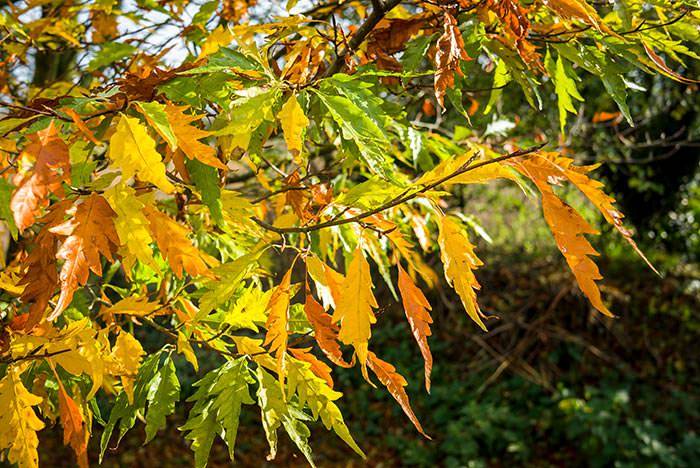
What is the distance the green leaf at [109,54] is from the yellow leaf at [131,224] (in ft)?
2.96

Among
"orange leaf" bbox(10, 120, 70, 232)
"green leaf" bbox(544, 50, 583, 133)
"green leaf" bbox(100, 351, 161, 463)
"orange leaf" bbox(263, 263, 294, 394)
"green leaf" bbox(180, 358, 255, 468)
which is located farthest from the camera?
"green leaf" bbox(544, 50, 583, 133)

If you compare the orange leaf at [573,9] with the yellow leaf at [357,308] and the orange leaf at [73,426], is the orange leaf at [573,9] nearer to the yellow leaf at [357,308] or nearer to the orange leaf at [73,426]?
the yellow leaf at [357,308]

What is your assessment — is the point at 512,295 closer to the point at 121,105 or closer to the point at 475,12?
the point at 475,12

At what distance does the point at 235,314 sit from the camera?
118 cm

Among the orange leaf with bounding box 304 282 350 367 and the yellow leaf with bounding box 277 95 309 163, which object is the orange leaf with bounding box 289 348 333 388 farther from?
the yellow leaf with bounding box 277 95 309 163

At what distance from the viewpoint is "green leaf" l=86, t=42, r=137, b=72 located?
167cm

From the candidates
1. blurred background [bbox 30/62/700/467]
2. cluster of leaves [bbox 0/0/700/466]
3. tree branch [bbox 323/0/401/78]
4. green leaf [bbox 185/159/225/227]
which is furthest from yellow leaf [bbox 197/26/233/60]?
blurred background [bbox 30/62/700/467]

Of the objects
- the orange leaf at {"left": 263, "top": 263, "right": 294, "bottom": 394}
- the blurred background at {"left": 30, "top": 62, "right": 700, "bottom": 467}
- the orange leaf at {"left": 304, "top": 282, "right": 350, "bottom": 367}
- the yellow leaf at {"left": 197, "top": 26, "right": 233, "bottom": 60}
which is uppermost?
the yellow leaf at {"left": 197, "top": 26, "right": 233, "bottom": 60}

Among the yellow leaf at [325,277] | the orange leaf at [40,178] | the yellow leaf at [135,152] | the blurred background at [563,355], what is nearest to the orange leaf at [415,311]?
the yellow leaf at [325,277]

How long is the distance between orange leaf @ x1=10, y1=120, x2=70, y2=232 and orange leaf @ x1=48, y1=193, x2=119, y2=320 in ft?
0.17

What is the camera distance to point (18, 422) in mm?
1000

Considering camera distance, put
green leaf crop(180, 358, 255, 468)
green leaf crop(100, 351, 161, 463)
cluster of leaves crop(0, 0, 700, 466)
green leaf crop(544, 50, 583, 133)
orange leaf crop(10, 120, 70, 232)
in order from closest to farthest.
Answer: orange leaf crop(10, 120, 70, 232) < cluster of leaves crop(0, 0, 700, 466) < green leaf crop(180, 358, 255, 468) < green leaf crop(100, 351, 161, 463) < green leaf crop(544, 50, 583, 133)

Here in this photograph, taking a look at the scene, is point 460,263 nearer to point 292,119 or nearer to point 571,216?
point 571,216

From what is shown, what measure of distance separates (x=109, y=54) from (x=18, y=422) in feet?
3.37
